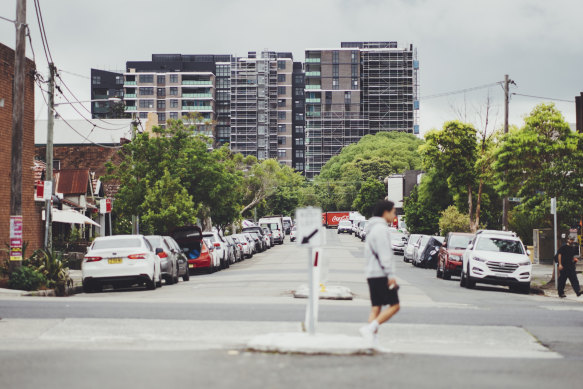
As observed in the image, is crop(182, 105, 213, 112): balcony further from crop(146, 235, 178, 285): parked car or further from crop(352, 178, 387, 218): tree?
crop(146, 235, 178, 285): parked car

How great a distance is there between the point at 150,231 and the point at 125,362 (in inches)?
1303

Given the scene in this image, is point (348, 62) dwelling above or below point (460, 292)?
above

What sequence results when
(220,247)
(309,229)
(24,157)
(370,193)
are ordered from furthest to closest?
(370,193), (220,247), (24,157), (309,229)

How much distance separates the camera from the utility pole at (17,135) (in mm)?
20969

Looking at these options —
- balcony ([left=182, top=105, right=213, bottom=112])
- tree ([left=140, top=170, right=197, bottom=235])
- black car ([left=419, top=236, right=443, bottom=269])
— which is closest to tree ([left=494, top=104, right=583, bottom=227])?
black car ([left=419, top=236, right=443, bottom=269])

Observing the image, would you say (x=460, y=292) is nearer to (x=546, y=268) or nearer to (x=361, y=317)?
(x=361, y=317)

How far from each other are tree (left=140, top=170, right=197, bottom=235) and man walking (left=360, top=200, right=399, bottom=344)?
1120 inches

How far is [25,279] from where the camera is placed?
21.1 m

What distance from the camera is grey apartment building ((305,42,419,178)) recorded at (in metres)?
165

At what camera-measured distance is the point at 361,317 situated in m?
14.8

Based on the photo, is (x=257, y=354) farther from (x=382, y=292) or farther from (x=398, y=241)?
(x=398, y=241)

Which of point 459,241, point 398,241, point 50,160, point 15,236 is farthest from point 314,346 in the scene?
point 398,241

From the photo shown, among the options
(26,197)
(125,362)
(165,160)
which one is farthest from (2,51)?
(125,362)

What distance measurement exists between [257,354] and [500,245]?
18534 mm
